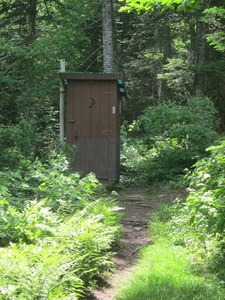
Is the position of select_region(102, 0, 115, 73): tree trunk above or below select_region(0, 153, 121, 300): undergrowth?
above

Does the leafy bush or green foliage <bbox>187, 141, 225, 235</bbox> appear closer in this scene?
green foliage <bbox>187, 141, 225, 235</bbox>

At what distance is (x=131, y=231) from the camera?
7078 millimetres

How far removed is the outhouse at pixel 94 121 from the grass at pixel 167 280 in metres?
6.17

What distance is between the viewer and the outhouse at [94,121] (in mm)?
11367

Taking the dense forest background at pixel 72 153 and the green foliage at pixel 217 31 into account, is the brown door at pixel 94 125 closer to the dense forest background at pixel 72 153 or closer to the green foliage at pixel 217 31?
the dense forest background at pixel 72 153

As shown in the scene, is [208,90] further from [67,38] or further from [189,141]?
[67,38]

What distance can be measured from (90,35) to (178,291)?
53.6 ft

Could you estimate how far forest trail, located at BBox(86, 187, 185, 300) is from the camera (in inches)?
176

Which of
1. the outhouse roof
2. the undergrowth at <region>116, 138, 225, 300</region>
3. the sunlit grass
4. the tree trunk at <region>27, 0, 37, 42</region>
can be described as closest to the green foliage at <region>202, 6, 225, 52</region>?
the outhouse roof

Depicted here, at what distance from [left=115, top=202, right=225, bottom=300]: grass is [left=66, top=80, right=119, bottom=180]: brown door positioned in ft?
20.2

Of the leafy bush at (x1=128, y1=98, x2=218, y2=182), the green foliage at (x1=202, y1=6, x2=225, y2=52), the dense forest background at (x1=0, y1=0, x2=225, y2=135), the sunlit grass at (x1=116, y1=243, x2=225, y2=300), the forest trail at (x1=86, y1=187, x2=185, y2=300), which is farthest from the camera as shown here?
the dense forest background at (x1=0, y1=0, x2=225, y2=135)

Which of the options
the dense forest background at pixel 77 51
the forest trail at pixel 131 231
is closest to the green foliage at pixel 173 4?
the forest trail at pixel 131 231

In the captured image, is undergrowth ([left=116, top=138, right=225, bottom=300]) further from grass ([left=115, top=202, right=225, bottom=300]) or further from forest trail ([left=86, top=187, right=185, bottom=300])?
forest trail ([left=86, top=187, right=185, bottom=300])

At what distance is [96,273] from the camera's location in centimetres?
443
